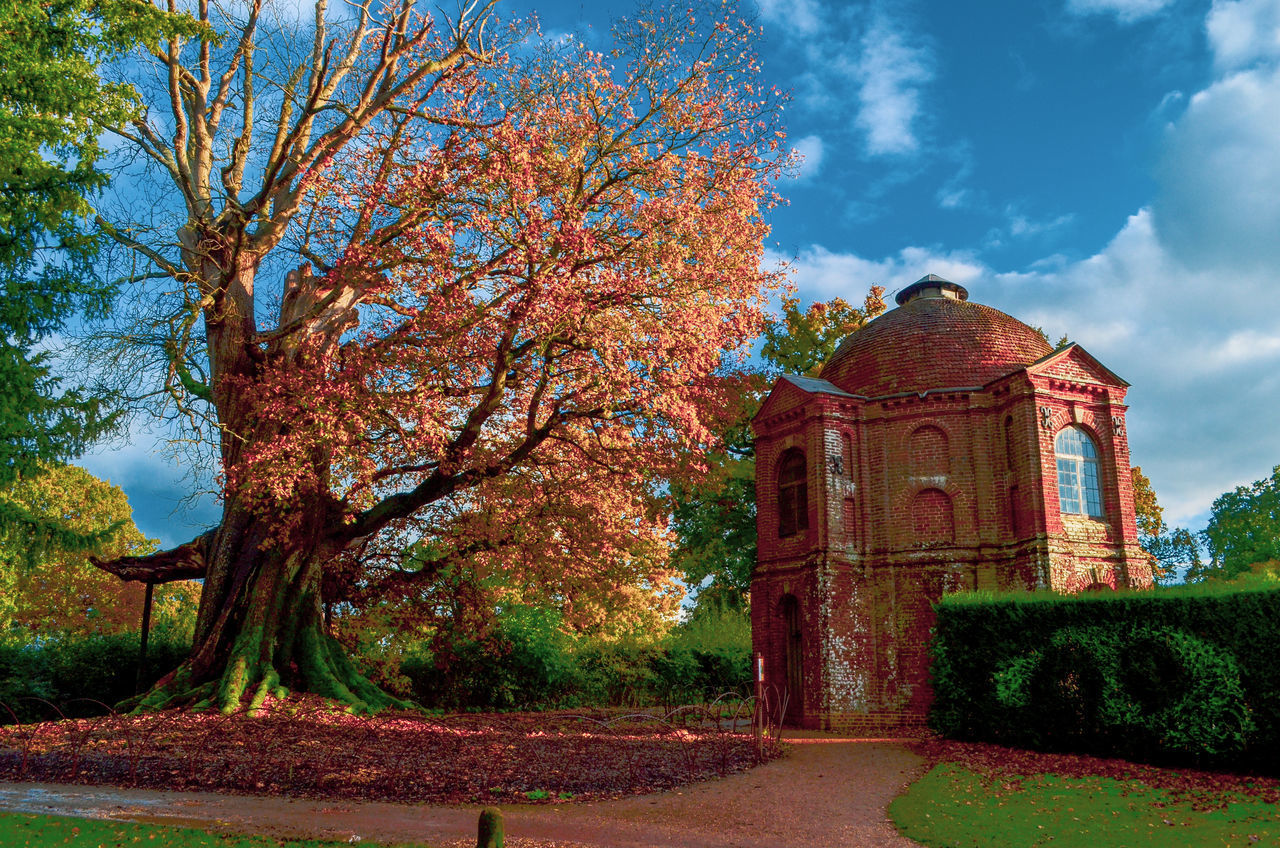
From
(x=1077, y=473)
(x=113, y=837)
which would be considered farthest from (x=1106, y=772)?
(x=113, y=837)

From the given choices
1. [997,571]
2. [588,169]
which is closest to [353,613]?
[588,169]

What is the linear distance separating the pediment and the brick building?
4cm

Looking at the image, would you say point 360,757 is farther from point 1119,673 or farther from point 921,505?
point 921,505

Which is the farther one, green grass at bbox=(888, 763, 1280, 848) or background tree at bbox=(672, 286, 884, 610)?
background tree at bbox=(672, 286, 884, 610)

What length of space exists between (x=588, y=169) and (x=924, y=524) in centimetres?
1203

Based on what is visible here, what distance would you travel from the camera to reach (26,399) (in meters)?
14.7

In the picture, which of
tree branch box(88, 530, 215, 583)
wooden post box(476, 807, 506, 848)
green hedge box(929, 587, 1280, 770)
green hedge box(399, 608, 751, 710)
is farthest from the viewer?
green hedge box(399, 608, 751, 710)

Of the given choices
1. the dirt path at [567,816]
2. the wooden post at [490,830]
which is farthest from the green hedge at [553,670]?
the wooden post at [490,830]

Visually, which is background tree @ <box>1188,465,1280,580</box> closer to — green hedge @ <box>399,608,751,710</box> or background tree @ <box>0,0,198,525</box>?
green hedge @ <box>399,608,751,710</box>

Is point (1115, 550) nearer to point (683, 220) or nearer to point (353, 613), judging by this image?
point (683, 220)

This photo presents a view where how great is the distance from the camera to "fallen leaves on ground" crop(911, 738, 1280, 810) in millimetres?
12398

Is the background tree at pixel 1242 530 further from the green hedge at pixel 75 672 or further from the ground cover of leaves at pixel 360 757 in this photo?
the green hedge at pixel 75 672

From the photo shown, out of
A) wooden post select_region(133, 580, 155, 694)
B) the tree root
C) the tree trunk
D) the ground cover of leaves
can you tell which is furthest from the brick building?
wooden post select_region(133, 580, 155, 694)

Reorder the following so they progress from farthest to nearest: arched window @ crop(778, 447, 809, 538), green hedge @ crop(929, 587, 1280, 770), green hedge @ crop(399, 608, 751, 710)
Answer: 1. green hedge @ crop(399, 608, 751, 710)
2. arched window @ crop(778, 447, 809, 538)
3. green hedge @ crop(929, 587, 1280, 770)
